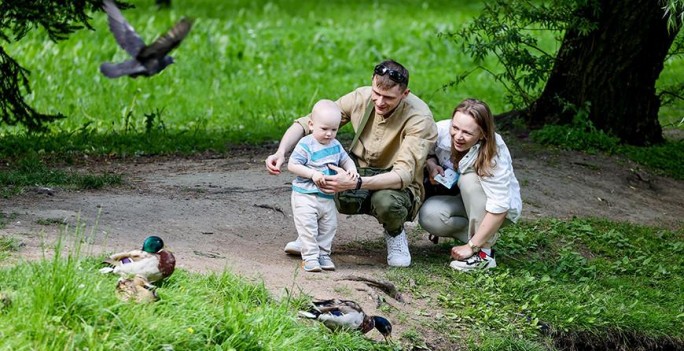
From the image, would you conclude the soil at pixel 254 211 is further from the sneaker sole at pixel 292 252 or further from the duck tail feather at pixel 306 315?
the duck tail feather at pixel 306 315

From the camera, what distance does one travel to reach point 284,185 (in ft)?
28.8

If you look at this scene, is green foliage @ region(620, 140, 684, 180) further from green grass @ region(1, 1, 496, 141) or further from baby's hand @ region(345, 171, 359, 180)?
baby's hand @ region(345, 171, 359, 180)

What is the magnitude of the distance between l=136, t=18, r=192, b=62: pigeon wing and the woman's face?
2.28m

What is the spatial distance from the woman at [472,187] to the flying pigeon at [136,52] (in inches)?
95.6

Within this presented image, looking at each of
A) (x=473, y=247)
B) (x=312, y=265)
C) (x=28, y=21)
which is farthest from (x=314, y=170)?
(x=28, y=21)

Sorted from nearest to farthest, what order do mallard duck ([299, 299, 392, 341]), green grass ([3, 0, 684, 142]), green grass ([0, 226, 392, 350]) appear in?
1. green grass ([0, 226, 392, 350])
2. mallard duck ([299, 299, 392, 341])
3. green grass ([3, 0, 684, 142])

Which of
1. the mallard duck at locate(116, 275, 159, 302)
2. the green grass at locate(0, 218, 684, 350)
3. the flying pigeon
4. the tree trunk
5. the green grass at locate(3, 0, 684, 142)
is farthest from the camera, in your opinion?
the green grass at locate(3, 0, 684, 142)

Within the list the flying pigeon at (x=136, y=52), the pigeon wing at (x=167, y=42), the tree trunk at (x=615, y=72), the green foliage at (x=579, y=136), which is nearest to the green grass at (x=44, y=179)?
the flying pigeon at (x=136, y=52)

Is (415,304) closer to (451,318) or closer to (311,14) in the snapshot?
(451,318)

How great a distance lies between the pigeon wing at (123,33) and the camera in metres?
8.70

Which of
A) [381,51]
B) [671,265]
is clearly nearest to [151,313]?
[671,265]

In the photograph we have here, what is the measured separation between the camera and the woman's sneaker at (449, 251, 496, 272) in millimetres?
6891

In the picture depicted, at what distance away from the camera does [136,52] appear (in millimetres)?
8680

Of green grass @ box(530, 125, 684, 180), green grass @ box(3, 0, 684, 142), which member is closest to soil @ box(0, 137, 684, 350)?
green grass @ box(530, 125, 684, 180)
